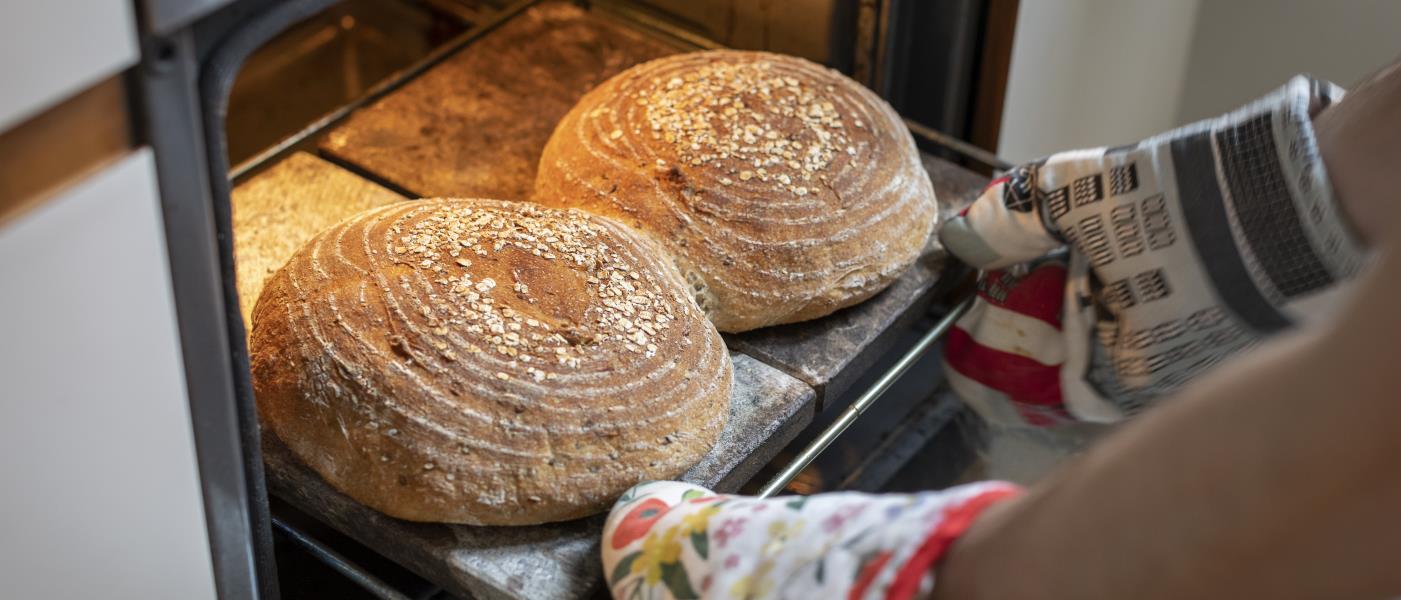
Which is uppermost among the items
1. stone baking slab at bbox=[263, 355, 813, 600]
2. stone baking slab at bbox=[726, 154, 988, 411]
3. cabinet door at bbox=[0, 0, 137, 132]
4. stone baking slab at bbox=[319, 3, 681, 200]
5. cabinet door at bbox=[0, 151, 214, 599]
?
cabinet door at bbox=[0, 0, 137, 132]

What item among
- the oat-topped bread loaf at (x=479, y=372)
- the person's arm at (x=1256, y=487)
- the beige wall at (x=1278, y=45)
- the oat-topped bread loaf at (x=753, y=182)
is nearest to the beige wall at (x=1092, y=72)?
the beige wall at (x=1278, y=45)

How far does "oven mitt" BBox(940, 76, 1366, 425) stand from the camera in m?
0.92

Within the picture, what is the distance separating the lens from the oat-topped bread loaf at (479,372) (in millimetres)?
902

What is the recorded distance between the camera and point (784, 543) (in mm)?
738

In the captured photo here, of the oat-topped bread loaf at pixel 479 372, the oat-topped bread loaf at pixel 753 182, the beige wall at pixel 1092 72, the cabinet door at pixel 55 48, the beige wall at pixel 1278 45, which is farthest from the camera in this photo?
the beige wall at pixel 1278 45

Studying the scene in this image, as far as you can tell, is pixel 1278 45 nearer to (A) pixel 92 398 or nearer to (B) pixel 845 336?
(B) pixel 845 336

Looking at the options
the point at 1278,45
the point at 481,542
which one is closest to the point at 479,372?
the point at 481,542

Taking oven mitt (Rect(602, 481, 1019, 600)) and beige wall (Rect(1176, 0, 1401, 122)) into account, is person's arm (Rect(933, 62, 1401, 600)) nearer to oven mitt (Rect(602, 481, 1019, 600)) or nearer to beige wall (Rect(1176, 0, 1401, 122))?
oven mitt (Rect(602, 481, 1019, 600))

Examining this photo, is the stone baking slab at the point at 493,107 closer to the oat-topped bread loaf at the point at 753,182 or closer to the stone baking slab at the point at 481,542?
the oat-topped bread loaf at the point at 753,182

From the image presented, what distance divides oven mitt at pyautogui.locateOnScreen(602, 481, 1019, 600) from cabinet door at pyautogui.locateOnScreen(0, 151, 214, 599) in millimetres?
276

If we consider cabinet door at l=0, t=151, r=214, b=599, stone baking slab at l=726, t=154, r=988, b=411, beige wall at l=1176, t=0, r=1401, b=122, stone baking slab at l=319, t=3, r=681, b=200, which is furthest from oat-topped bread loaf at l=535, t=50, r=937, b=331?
beige wall at l=1176, t=0, r=1401, b=122

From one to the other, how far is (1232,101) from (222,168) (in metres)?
1.53

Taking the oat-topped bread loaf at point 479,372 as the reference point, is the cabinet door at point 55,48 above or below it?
above

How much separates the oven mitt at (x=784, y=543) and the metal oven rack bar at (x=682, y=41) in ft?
0.50
